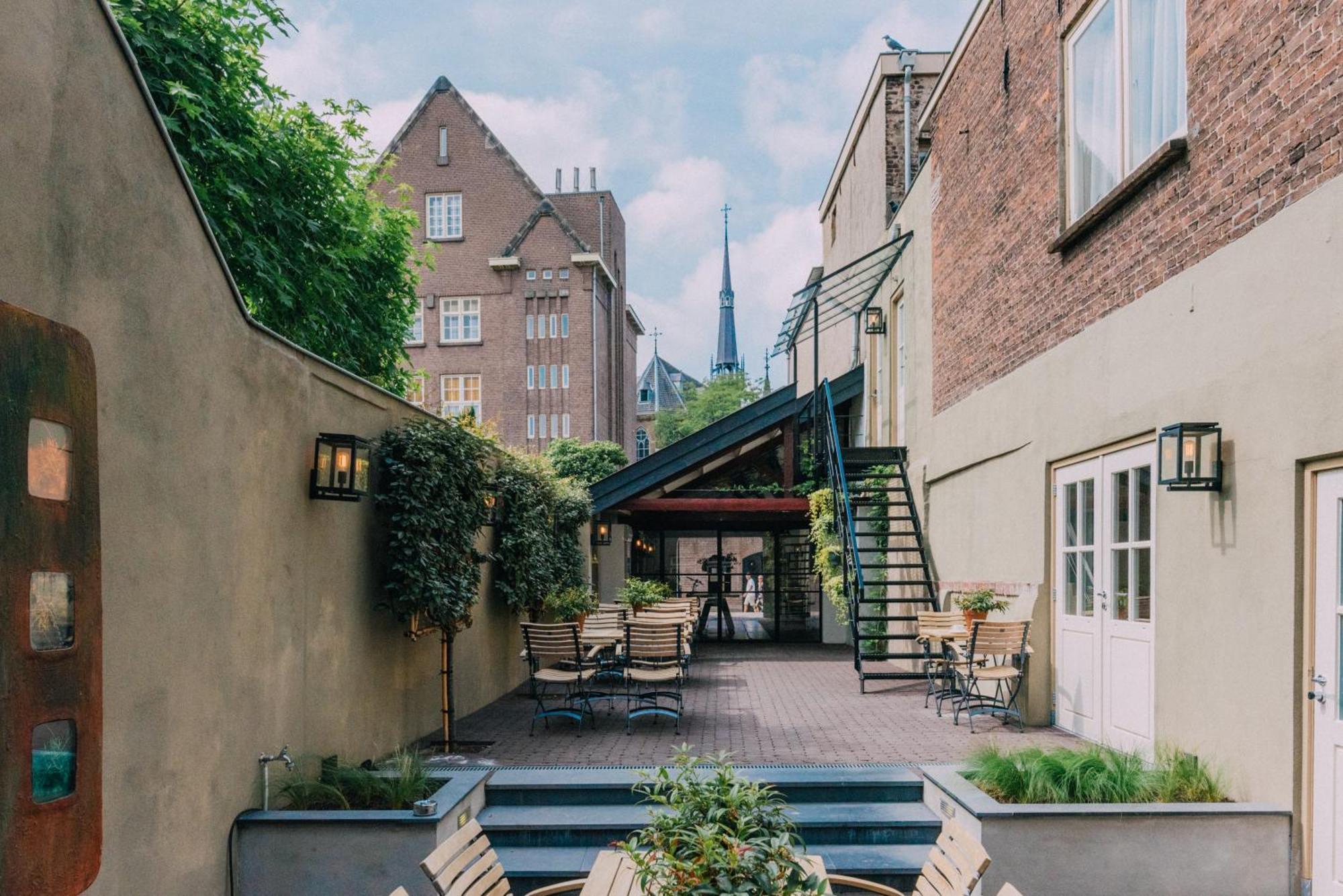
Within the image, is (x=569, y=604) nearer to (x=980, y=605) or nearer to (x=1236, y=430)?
(x=980, y=605)

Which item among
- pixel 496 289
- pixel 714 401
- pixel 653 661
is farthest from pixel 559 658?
pixel 714 401

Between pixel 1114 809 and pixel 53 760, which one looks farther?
pixel 1114 809

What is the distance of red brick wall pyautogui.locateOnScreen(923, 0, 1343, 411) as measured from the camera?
4.78 meters

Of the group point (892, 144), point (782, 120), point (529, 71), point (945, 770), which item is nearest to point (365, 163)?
point (529, 71)

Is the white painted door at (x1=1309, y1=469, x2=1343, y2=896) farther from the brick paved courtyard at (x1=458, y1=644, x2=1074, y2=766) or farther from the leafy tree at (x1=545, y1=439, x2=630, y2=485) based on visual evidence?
the leafy tree at (x1=545, y1=439, x2=630, y2=485)

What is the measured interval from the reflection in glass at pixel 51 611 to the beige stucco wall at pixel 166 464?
3.17 feet

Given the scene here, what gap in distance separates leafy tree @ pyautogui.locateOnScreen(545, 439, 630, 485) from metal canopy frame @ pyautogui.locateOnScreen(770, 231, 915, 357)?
16205 millimetres

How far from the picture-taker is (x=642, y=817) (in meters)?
5.79

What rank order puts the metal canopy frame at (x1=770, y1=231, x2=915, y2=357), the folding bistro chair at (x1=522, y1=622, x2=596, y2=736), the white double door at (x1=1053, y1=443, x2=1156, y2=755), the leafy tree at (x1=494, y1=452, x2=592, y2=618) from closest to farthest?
the white double door at (x1=1053, y1=443, x2=1156, y2=755)
the folding bistro chair at (x1=522, y1=622, x2=596, y2=736)
the leafy tree at (x1=494, y1=452, x2=592, y2=618)
the metal canopy frame at (x1=770, y1=231, x2=915, y2=357)

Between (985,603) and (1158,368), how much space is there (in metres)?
3.55

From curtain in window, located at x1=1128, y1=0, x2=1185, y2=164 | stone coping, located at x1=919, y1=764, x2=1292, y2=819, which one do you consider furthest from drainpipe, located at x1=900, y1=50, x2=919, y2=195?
stone coping, located at x1=919, y1=764, x2=1292, y2=819

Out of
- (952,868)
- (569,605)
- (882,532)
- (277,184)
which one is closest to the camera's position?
(952,868)

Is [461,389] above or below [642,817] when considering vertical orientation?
above

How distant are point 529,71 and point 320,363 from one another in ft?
24.8
